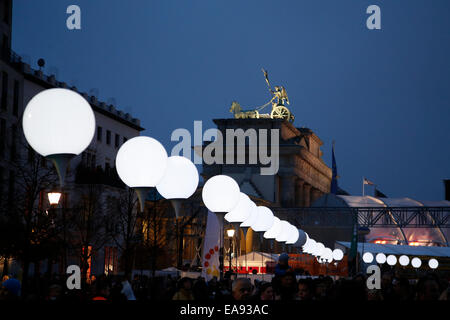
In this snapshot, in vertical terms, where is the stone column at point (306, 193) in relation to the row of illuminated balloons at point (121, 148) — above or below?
above

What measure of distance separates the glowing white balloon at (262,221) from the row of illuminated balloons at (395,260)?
28.7 meters

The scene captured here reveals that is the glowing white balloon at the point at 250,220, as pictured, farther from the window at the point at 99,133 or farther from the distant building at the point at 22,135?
the window at the point at 99,133

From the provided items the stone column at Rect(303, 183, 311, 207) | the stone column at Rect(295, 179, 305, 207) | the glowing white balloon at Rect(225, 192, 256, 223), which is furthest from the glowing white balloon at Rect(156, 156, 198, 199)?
the stone column at Rect(303, 183, 311, 207)

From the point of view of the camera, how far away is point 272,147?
325 ft

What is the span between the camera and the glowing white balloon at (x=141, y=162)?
10227 mm

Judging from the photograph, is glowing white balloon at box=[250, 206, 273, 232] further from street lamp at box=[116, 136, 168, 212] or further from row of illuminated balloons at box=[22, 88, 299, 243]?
street lamp at box=[116, 136, 168, 212]

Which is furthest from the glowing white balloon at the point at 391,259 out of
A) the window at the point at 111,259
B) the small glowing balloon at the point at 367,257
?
the window at the point at 111,259

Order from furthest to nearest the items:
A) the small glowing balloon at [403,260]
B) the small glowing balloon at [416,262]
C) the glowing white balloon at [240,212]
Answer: the small glowing balloon at [416,262]
the small glowing balloon at [403,260]
the glowing white balloon at [240,212]

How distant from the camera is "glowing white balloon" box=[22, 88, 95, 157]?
7.90 metres

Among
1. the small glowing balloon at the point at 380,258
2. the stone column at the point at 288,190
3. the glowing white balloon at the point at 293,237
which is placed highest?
the stone column at the point at 288,190

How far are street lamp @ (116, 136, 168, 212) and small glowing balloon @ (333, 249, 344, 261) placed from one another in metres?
44.2
